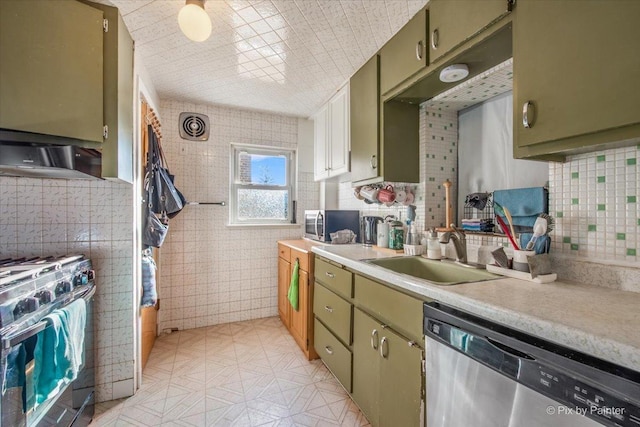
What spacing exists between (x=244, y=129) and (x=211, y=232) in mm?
1189

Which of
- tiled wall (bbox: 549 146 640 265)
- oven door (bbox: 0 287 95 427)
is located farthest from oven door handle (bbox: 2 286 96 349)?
tiled wall (bbox: 549 146 640 265)

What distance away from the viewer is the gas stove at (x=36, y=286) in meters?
1.00

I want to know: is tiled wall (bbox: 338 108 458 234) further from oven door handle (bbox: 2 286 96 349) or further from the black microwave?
oven door handle (bbox: 2 286 96 349)

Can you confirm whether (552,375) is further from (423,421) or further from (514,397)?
(423,421)

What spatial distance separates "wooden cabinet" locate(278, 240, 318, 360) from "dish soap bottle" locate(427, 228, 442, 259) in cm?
91

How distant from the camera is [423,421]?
3.45ft

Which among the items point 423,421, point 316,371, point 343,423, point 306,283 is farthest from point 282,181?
point 423,421

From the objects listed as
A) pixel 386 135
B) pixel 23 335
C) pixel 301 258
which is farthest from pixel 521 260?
pixel 23 335

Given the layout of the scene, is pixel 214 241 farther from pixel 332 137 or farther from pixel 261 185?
pixel 332 137

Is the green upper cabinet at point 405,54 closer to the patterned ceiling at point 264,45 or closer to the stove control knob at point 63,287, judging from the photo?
the patterned ceiling at point 264,45

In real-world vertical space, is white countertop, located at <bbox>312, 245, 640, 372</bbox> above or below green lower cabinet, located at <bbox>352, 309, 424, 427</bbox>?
above

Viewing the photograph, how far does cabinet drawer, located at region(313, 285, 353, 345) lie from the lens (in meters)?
1.63

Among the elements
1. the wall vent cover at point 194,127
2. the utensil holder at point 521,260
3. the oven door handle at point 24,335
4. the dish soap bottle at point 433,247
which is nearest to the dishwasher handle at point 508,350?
the utensil holder at point 521,260

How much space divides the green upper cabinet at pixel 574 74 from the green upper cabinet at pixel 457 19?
10cm
